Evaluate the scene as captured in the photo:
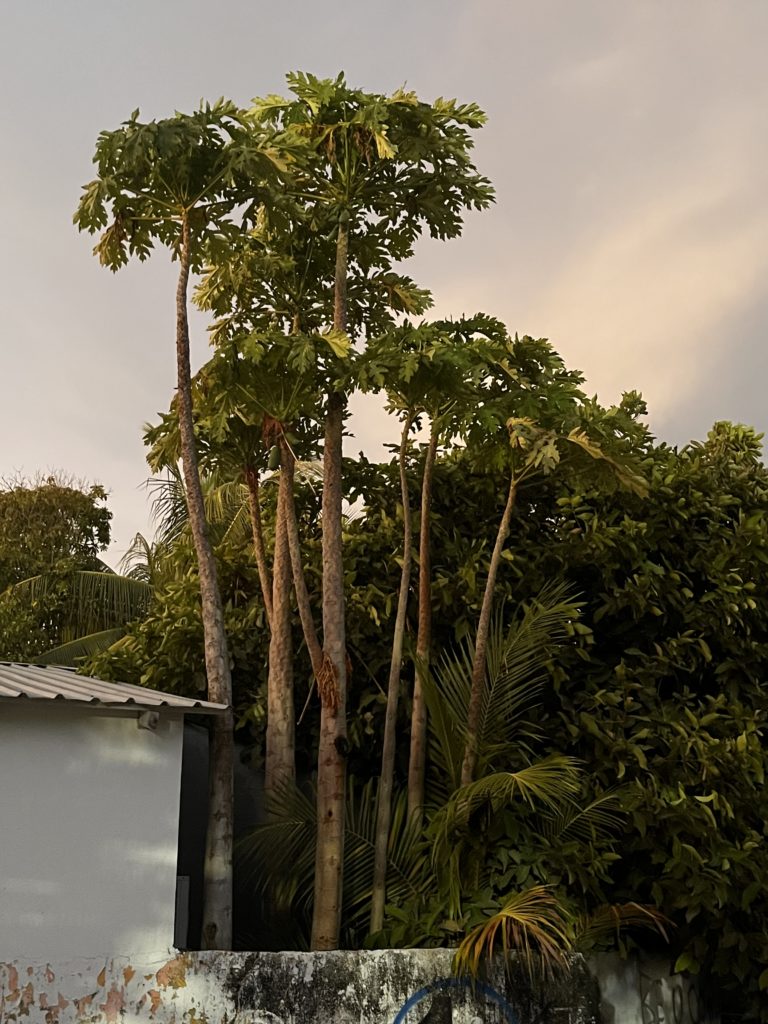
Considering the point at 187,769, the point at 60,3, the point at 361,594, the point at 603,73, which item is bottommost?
the point at 187,769

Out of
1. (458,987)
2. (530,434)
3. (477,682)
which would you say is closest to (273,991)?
(458,987)

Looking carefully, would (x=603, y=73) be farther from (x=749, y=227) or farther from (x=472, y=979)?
(x=472, y=979)

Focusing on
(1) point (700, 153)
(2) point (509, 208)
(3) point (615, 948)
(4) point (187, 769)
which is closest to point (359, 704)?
(4) point (187, 769)

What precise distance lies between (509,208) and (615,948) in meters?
6.78

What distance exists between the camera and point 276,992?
300 inches

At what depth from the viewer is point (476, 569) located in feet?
33.2

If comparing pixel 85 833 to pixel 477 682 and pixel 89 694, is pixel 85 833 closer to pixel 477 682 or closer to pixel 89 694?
A: pixel 89 694

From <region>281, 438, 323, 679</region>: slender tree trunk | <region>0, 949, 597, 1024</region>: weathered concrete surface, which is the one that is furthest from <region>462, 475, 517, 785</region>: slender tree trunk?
<region>0, 949, 597, 1024</region>: weathered concrete surface

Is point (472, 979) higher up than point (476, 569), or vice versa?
point (476, 569)

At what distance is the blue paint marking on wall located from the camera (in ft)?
25.3

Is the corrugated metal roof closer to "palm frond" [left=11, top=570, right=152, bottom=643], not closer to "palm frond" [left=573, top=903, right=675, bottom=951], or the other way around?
"palm frond" [left=573, top=903, right=675, bottom=951]

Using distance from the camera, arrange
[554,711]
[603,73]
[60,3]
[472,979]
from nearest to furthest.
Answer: [472,979] < [554,711] < [603,73] < [60,3]

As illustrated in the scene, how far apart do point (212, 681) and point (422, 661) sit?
165 cm

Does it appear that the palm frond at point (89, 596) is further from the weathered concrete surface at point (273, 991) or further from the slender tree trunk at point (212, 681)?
the weathered concrete surface at point (273, 991)
